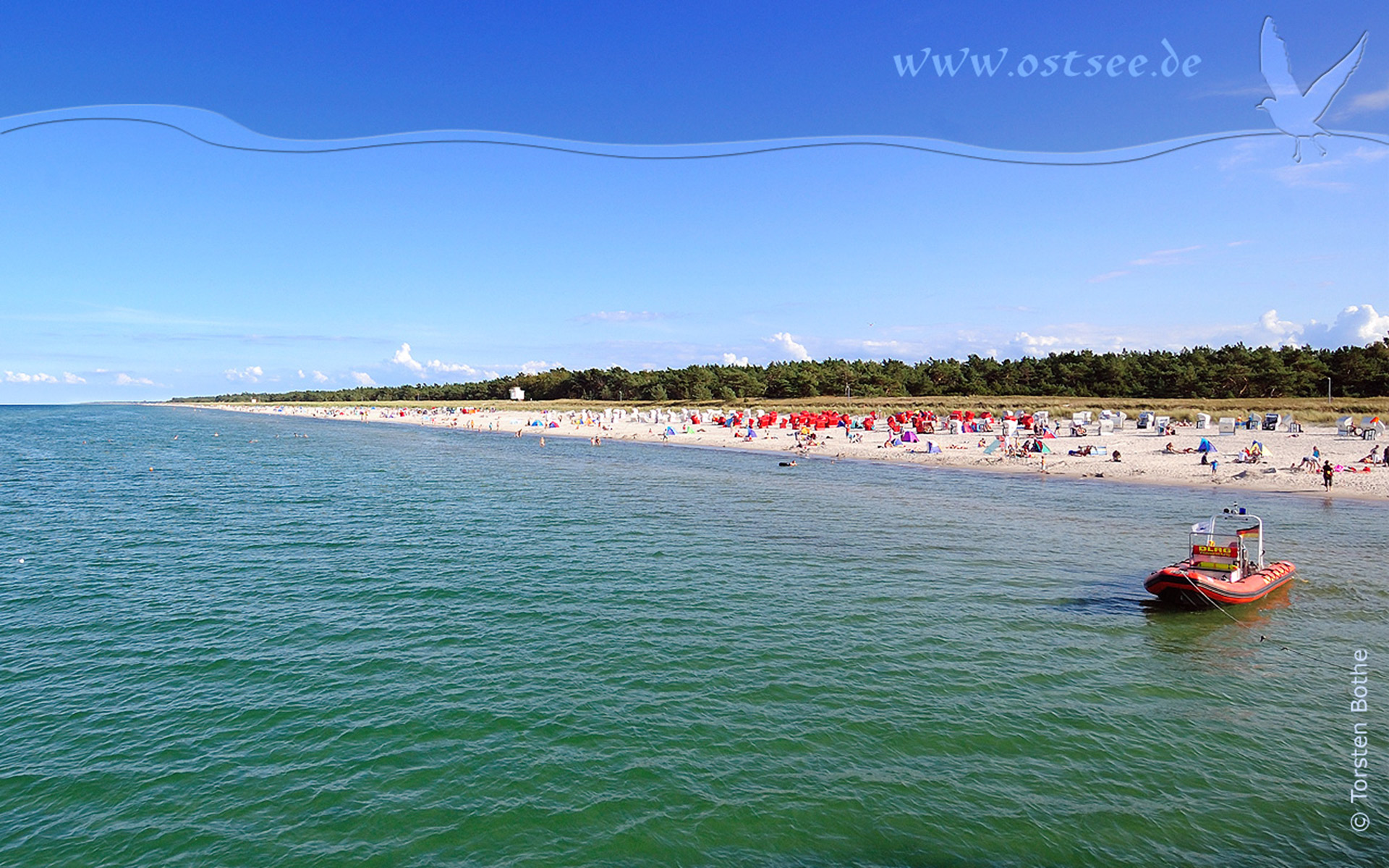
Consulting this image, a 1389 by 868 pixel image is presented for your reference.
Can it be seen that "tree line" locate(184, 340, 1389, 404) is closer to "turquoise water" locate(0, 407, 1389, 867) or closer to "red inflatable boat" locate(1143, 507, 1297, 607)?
"turquoise water" locate(0, 407, 1389, 867)

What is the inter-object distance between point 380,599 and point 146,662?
220 inches

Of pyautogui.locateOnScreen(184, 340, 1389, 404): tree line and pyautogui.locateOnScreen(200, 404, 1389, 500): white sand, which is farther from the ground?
pyautogui.locateOnScreen(184, 340, 1389, 404): tree line

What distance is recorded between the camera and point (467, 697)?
14.0 metres

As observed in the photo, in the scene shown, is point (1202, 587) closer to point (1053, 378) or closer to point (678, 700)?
point (678, 700)

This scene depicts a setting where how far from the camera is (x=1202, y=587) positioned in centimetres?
1886

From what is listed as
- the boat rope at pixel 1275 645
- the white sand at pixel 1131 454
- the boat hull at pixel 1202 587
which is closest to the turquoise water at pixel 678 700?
the boat rope at pixel 1275 645

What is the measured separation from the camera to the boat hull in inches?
742

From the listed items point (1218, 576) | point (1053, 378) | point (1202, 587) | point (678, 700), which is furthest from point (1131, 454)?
point (1053, 378)

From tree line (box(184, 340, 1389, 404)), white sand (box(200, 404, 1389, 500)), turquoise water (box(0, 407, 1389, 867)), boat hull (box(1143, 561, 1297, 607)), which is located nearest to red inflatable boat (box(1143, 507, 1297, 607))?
boat hull (box(1143, 561, 1297, 607))

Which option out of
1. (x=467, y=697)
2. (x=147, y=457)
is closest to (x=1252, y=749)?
(x=467, y=697)

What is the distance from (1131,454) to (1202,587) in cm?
3647

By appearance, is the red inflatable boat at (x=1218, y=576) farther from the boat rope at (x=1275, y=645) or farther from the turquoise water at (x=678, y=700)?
the turquoise water at (x=678, y=700)

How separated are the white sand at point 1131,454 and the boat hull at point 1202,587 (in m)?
23.8

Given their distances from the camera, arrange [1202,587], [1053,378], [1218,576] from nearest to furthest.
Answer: [1202,587], [1218,576], [1053,378]
